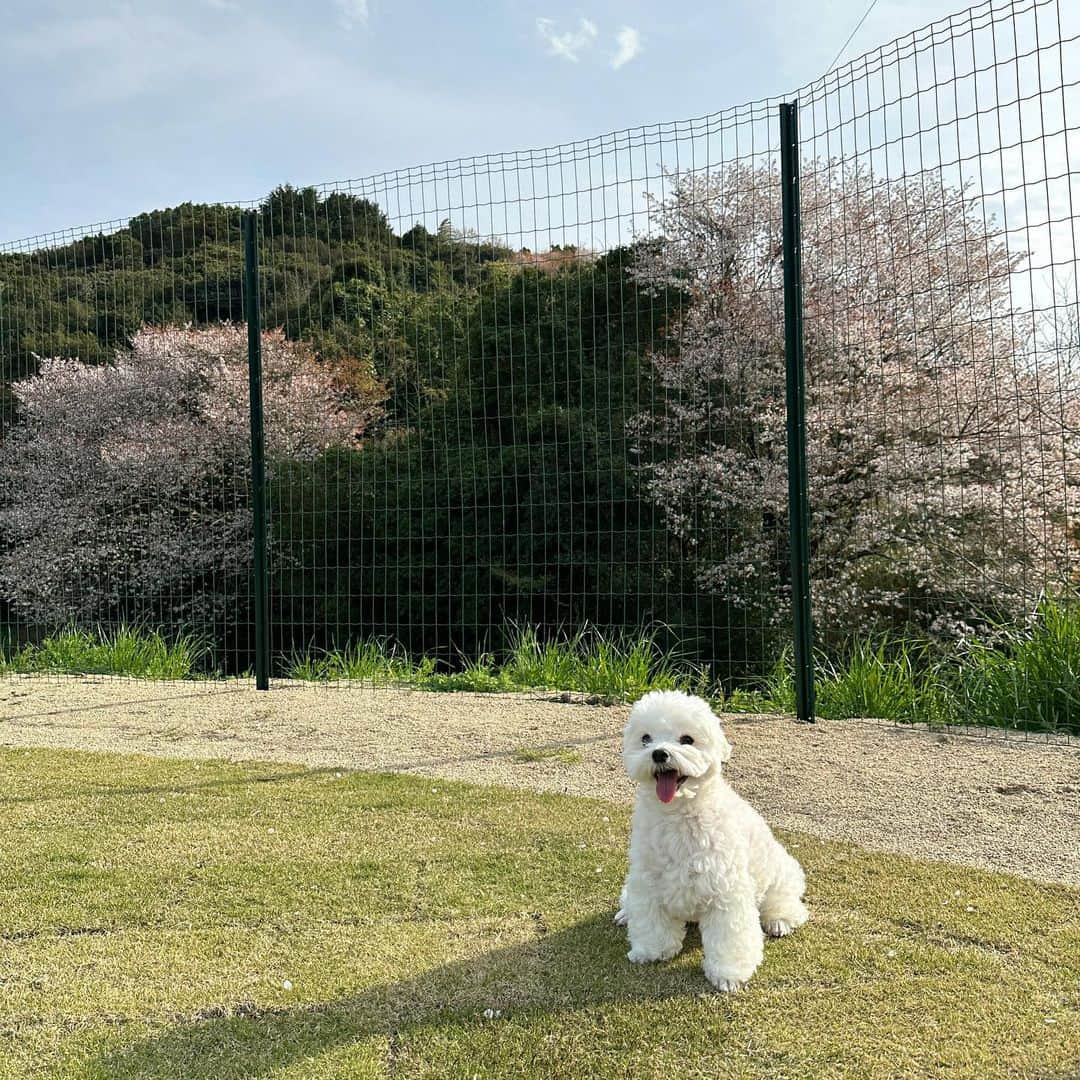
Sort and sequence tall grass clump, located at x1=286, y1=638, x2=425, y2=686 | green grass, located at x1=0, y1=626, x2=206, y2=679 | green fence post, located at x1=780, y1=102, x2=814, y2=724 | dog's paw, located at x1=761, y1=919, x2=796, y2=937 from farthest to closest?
1. green grass, located at x1=0, y1=626, x2=206, y2=679
2. tall grass clump, located at x1=286, y1=638, x2=425, y2=686
3. green fence post, located at x1=780, y1=102, x2=814, y2=724
4. dog's paw, located at x1=761, y1=919, x2=796, y2=937

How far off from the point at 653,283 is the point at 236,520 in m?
5.65

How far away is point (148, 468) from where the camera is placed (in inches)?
429

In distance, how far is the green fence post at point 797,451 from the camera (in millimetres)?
5105

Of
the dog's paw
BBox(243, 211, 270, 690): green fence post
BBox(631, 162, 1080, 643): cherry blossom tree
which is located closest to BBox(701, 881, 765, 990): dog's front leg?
the dog's paw

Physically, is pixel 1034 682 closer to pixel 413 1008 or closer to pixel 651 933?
pixel 651 933

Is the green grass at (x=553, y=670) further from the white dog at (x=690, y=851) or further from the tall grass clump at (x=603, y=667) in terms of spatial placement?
the white dog at (x=690, y=851)

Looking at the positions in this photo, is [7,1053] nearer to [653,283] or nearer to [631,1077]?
[631,1077]

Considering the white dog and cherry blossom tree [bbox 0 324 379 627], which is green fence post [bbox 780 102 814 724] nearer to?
the white dog

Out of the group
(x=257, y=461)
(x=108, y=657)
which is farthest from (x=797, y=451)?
(x=108, y=657)

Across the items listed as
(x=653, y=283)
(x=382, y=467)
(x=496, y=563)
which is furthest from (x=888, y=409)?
(x=382, y=467)

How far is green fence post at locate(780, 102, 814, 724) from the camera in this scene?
511 cm

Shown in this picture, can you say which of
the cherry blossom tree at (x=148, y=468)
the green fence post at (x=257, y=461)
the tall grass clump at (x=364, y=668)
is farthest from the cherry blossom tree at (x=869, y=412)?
the cherry blossom tree at (x=148, y=468)

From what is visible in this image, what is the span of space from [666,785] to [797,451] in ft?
10.6

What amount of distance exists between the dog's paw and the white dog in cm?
7
